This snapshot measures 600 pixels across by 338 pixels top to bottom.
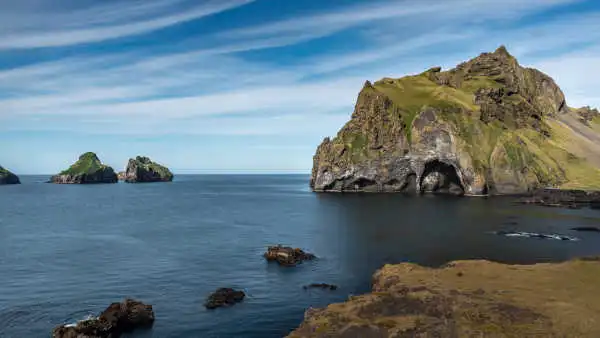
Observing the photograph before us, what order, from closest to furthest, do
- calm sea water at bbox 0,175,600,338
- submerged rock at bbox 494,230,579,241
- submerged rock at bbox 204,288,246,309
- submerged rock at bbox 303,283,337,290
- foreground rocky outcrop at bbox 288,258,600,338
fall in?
foreground rocky outcrop at bbox 288,258,600,338
calm sea water at bbox 0,175,600,338
submerged rock at bbox 204,288,246,309
submerged rock at bbox 303,283,337,290
submerged rock at bbox 494,230,579,241

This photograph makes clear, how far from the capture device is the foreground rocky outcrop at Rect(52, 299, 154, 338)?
34.1 meters

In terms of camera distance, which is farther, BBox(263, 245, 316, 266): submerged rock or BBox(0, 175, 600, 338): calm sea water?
BBox(263, 245, 316, 266): submerged rock

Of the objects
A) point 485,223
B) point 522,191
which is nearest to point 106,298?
point 485,223

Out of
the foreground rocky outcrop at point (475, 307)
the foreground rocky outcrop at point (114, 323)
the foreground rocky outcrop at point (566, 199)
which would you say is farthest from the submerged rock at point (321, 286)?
the foreground rocky outcrop at point (566, 199)

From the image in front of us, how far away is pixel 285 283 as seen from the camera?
52000 mm

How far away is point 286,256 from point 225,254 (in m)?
13.2

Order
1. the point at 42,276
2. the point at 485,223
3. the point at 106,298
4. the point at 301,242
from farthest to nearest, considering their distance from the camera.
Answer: the point at 485,223 → the point at 301,242 → the point at 42,276 → the point at 106,298

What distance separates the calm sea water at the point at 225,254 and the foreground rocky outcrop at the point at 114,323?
1.71 m

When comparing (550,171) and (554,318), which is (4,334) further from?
(550,171)

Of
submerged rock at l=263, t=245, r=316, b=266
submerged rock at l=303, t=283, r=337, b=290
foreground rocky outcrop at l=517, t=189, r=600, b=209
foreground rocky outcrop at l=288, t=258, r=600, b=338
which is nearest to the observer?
foreground rocky outcrop at l=288, t=258, r=600, b=338

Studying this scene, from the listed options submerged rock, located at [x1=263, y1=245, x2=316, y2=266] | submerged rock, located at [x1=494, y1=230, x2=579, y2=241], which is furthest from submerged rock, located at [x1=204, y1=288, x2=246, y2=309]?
submerged rock, located at [x1=494, y1=230, x2=579, y2=241]

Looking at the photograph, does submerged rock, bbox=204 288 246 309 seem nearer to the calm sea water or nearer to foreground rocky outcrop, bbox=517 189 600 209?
the calm sea water

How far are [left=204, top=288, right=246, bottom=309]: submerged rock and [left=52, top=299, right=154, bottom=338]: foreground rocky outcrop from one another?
Answer: 237 inches

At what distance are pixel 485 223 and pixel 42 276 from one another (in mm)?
90261
